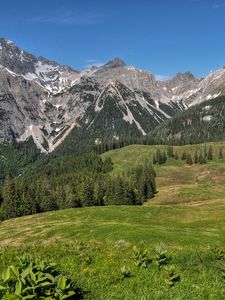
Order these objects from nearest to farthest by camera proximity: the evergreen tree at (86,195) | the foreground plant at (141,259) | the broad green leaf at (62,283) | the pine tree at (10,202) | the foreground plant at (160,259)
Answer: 1. the broad green leaf at (62,283)
2. the foreground plant at (141,259)
3. the foreground plant at (160,259)
4. the pine tree at (10,202)
5. the evergreen tree at (86,195)

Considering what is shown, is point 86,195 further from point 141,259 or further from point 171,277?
point 171,277

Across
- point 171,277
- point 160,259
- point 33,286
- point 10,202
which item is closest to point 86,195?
point 10,202

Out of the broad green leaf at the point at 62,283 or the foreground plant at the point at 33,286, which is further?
the broad green leaf at the point at 62,283

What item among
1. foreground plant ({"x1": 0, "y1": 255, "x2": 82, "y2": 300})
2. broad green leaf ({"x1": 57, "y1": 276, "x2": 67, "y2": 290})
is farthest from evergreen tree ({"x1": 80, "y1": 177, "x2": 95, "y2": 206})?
broad green leaf ({"x1": 57, "y1": 276, "x2": 67, "y2": 290})

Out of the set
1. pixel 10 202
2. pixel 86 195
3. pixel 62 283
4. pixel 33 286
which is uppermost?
pixel 33 286

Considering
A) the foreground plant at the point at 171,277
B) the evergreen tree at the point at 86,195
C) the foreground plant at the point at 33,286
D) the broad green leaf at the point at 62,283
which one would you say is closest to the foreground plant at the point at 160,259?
the foreground plant at the point at 171,277

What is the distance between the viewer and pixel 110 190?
604 feet

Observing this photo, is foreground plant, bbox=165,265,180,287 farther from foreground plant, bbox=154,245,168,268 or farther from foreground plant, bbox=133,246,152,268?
foreground plant, bbox=133,246,152,268

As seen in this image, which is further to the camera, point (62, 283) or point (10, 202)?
point (10, 202)

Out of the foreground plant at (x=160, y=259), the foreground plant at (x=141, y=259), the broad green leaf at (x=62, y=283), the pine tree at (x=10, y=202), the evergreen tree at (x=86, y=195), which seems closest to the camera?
the broad green leaf at (x=62, y=283)

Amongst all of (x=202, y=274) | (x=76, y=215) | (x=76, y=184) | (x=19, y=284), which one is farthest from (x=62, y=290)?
(x=76, y=184)

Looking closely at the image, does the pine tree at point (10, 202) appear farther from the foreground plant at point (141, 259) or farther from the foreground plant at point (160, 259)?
the foreground plant at point (160, 259)

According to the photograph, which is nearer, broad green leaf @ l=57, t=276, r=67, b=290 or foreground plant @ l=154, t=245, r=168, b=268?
broad green leaf @ l=57, t=276, r=67, b=290

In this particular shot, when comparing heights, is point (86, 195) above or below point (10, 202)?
below
